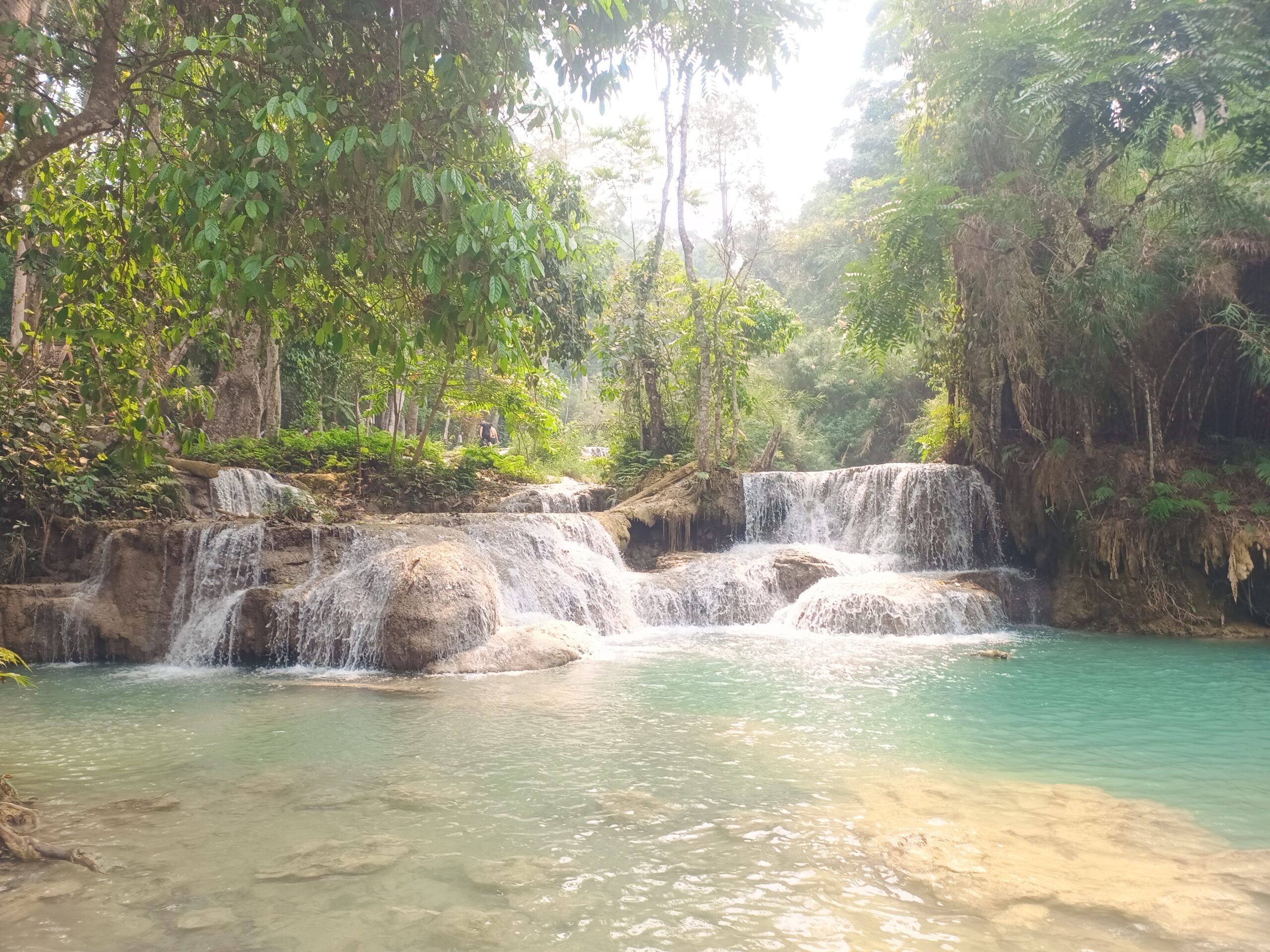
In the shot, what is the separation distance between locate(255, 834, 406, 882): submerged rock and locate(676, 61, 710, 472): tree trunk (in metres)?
12.5

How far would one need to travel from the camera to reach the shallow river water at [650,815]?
10.2 feet

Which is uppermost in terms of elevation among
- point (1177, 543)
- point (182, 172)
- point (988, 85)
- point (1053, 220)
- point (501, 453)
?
point (988, 85)

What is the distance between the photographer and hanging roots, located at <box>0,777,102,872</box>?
3414 millimetres

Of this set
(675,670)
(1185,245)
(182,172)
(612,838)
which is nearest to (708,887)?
(612,838)

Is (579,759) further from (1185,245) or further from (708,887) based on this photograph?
(1185,245)

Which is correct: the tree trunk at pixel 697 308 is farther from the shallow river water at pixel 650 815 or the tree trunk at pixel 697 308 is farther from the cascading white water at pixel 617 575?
the shallow river water at pixel 650 815

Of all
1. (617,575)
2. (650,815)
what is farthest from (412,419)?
(650,815)

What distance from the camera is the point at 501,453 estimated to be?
2152cm

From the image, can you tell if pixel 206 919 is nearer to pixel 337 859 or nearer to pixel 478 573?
pixel 337 859

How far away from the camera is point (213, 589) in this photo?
10.2 meters

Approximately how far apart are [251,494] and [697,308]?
29.7ft

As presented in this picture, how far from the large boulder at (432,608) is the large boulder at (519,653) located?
129 mm

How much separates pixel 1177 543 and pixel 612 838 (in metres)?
10.3

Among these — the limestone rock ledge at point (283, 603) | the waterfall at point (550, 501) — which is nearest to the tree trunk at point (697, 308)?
the waterfall at point (550, 501)
